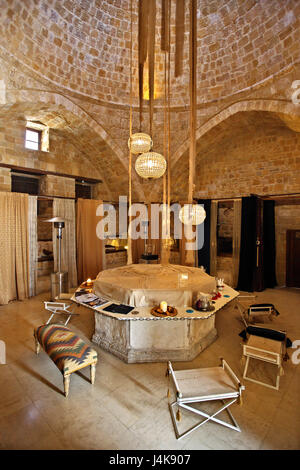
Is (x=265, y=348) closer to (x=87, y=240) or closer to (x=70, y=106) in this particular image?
(x=87, y=240)

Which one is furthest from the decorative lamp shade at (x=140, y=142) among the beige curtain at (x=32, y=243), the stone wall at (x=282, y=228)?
the stone wall at (x=282, y=228)

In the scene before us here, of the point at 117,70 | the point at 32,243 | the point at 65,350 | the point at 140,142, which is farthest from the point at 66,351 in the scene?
the point at 117,70

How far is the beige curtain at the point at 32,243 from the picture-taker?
6.66m

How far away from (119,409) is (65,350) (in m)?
0.98

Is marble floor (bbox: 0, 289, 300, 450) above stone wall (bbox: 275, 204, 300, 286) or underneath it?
underneath

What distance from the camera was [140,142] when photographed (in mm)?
4465

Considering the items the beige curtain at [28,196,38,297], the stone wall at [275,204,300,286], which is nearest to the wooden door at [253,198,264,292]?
the stone wall at [275,204,300,286]

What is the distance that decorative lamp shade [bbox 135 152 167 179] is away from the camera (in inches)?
163

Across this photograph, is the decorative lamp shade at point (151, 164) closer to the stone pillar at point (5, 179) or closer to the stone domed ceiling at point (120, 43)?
the stone domed ceiling at point (120, 43)

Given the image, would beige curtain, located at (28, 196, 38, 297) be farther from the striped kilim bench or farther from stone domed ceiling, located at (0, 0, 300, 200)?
the striped kilim bench

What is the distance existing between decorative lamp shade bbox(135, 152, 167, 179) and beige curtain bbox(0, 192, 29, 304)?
4.07 metres

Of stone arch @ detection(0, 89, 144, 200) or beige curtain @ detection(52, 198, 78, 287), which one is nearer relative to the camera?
stone arch @ detection(0, 89, 144, 200)
